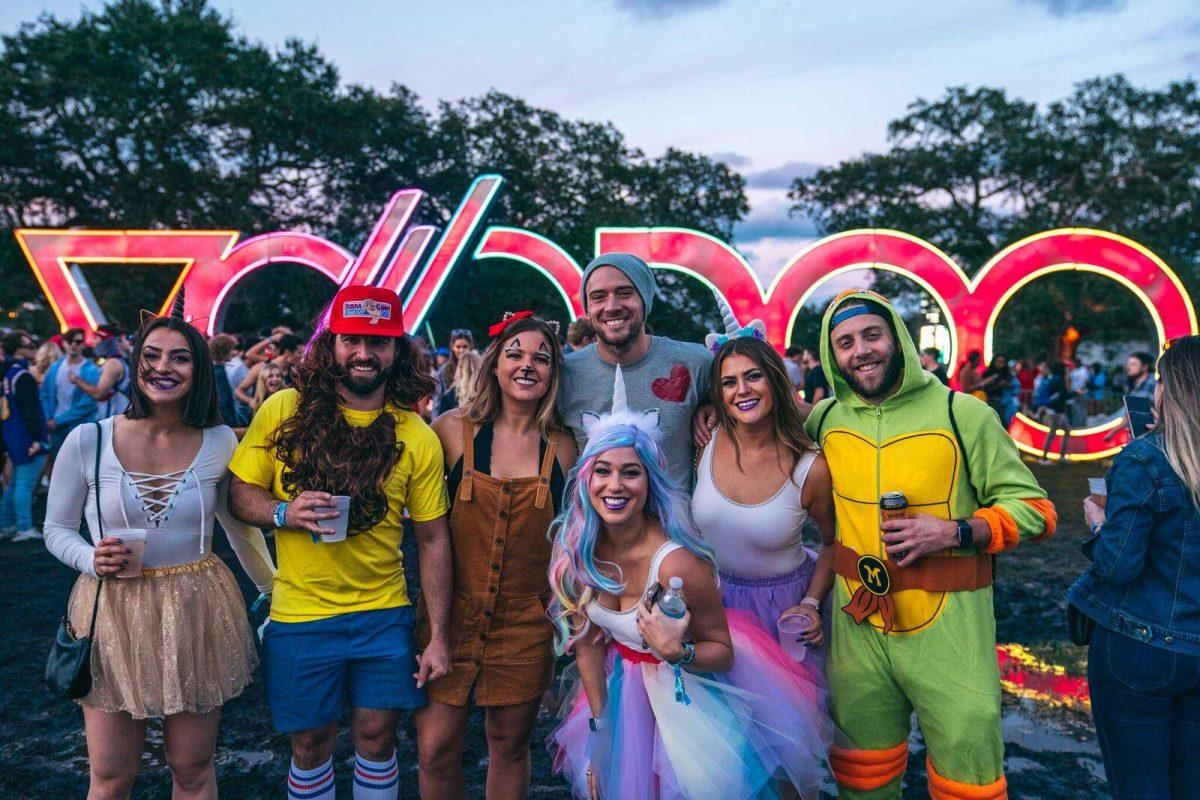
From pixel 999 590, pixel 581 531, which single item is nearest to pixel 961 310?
pixel 999 590

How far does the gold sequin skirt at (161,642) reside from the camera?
2.46 meters

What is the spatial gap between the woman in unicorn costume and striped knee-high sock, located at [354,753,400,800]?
0.56m

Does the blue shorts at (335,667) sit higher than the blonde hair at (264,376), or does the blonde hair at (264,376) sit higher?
the blonde hair at (264,376)

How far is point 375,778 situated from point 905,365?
2.24m

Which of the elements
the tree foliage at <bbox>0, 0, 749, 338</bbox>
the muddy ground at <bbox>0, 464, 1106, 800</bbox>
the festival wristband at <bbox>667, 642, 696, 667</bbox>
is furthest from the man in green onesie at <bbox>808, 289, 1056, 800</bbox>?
the tree foliage at <bbox>0, 0, 749, 338</bbox>

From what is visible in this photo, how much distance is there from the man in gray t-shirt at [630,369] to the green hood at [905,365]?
0.63 m

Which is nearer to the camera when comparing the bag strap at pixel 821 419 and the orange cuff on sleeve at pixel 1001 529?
the orange cuff on sleeve at pixel 1001 529

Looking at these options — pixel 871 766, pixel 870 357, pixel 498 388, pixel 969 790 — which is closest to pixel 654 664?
pixel 871 766

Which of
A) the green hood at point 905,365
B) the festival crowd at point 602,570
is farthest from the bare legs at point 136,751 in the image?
the green hood at point 905,365

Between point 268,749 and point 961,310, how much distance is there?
9953 millimetres

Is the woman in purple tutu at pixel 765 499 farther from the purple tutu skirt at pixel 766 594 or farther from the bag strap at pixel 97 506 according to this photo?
the bag strap at pixel 97 506

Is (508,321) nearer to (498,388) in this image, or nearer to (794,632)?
(498,388)

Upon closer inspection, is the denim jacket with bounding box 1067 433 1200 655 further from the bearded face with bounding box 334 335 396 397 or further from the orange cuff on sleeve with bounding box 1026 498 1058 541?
the bearded face with bounding box 334 335 396 397

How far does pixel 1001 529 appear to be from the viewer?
2.54 meters
